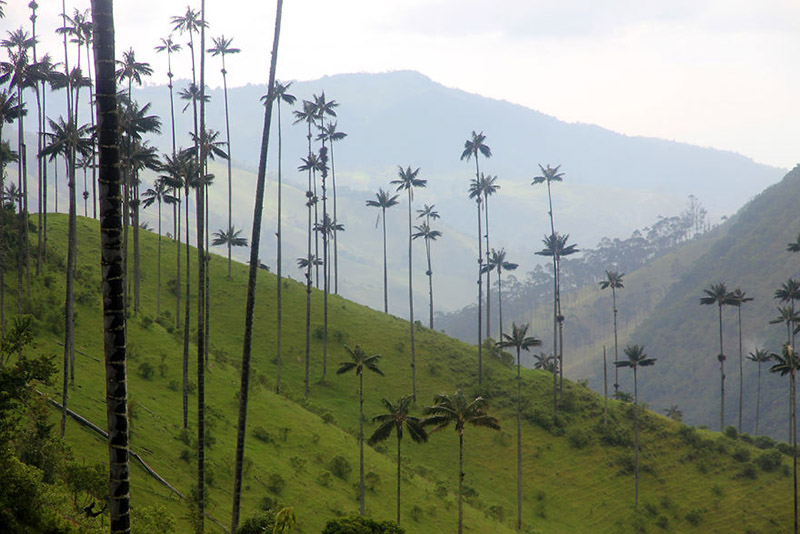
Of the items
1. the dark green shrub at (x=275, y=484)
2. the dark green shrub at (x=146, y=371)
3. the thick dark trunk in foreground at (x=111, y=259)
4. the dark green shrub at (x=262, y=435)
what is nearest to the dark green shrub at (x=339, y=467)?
the dark green shrub at (x=262, y=435)

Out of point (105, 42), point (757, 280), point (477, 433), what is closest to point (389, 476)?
point (477, 433)

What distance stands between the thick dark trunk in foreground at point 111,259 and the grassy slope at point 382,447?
20.6 meters

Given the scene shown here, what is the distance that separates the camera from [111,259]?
13.5 m

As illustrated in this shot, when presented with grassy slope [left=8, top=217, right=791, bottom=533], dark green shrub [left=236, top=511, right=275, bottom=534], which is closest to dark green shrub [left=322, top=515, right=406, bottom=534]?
dark green shrub [left=236, top=511, right=275, bottom=534]

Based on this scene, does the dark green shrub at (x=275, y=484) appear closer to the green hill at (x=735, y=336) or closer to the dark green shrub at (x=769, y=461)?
the dark green shrub at (x=769, y=461)

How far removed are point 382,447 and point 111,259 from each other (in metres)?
58.0

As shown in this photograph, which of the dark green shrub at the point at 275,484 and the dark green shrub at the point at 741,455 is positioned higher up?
the dark green shrub at the point at 275,484

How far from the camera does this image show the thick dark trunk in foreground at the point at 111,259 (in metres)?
13.5

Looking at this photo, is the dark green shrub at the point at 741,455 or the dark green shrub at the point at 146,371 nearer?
the dark green shrub at the point at 146,371

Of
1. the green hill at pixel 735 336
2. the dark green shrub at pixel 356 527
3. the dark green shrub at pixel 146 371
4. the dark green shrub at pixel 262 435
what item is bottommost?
the green hill at pixel 735 336

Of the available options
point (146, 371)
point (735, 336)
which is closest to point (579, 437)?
point (146, 371)

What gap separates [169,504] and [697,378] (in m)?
170

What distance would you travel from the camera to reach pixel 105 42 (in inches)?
535

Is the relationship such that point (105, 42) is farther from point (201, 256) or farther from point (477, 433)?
point (477, 433)
